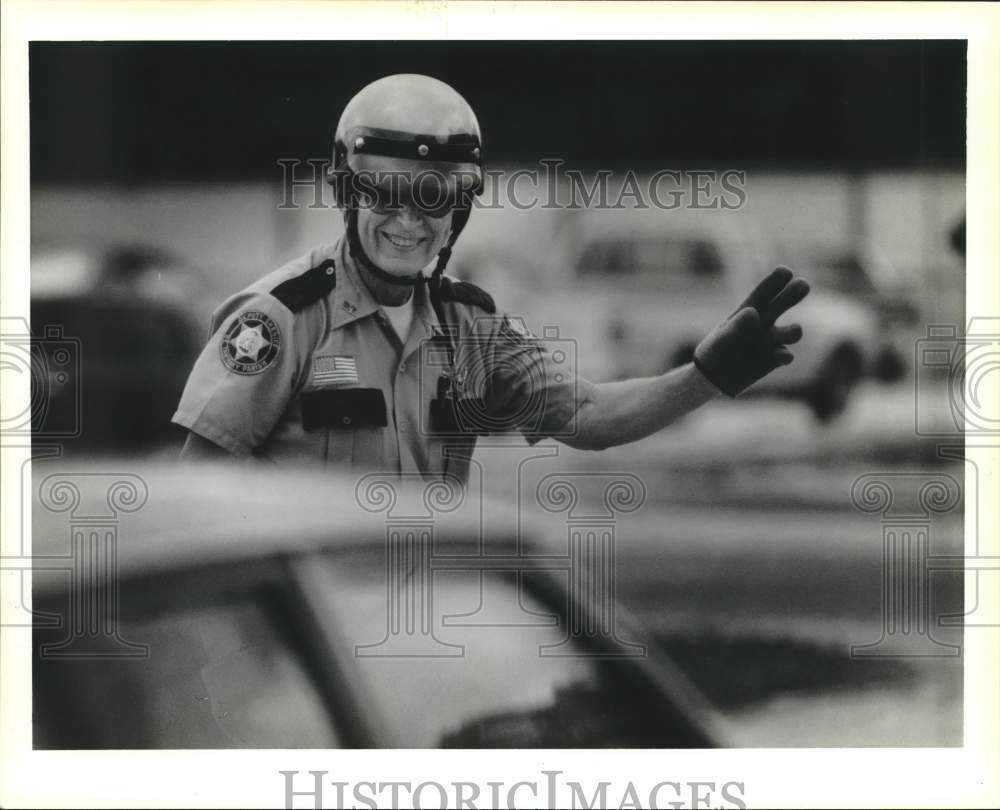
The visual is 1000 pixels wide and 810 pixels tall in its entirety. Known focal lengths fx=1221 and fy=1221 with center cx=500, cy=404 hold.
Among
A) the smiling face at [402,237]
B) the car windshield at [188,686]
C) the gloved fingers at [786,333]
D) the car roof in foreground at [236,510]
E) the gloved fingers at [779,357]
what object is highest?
the smiling face at [402,237]

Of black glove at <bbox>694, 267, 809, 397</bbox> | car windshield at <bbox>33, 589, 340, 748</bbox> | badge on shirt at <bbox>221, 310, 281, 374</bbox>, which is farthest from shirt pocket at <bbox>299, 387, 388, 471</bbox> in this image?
black glove at <bbox>694, 267, 809, 397</bbox>

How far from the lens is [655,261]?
379 centimetres

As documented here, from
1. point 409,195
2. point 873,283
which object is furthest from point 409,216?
point 873,283

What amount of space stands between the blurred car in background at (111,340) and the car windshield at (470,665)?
0.78 m

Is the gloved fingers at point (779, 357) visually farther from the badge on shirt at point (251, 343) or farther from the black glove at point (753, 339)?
the badge on shirt at point (251, 343)

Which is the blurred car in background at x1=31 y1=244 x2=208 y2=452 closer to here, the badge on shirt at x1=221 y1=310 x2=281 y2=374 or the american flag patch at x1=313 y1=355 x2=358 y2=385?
the badge on shirt at x1=221 y1=310 x2=281 y2=374

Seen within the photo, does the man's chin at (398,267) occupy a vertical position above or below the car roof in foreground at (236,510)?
above

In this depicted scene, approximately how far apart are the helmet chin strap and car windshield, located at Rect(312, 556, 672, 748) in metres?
0.86

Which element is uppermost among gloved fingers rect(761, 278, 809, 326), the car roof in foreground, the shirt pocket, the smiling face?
the smiling face

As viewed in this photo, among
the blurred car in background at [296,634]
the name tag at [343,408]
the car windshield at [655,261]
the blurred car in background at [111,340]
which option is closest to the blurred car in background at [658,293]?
the car windshield at [655,261]

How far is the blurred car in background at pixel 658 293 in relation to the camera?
378cm

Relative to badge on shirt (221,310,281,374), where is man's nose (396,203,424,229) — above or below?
above

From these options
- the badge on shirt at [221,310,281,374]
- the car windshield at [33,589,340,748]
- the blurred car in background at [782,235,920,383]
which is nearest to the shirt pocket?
the badge on shirt at [221,310,281,374]

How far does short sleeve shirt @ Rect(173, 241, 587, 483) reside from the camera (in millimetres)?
3717
